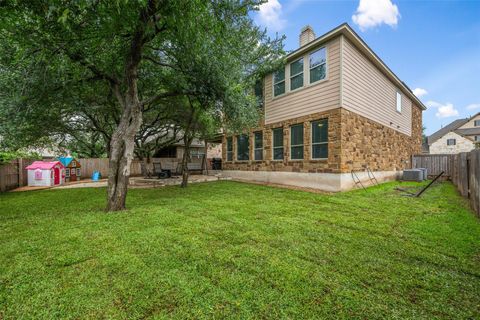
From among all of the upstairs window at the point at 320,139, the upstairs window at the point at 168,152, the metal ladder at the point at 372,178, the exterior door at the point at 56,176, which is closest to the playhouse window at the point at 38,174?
the exterior door at the point at 56,176

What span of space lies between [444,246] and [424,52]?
1741 centimetres

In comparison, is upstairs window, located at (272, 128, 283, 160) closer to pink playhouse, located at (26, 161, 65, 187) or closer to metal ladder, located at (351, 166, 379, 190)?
metal ladder, located at (351, 166, 379, 190)

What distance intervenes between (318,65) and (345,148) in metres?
3.80

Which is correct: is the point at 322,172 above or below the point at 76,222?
above

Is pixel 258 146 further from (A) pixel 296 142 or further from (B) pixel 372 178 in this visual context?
(B) pixel 372 178

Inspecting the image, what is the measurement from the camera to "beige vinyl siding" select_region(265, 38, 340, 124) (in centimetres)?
834

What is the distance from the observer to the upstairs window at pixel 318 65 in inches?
348

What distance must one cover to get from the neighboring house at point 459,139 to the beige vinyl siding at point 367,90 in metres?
28.5

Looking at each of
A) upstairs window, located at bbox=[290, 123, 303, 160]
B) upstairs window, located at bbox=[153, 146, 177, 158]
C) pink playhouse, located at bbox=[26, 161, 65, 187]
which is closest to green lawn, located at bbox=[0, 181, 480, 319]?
upstairs window, located at bbox=[290, 123, 303, 160]

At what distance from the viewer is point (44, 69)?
566 cm

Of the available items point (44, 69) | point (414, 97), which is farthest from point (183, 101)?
point (414, 97)

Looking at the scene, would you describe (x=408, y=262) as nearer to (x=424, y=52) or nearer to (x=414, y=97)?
(x=414, y=97)

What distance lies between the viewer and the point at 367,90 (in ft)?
31.8

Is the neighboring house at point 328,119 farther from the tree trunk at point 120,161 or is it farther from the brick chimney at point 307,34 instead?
the tree trunk at point 120,161
